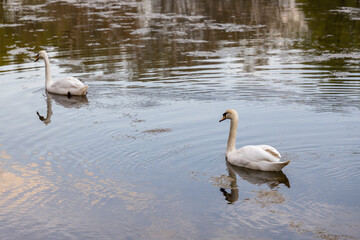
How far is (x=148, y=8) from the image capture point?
136ft

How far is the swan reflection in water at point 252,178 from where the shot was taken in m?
10.3

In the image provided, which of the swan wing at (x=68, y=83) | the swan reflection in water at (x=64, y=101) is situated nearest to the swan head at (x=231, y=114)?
the swan reflection in water at (x=64, y=101)

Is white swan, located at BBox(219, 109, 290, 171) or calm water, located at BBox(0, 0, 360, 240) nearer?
calm water, located at BBox(0, 0, 360, 240)

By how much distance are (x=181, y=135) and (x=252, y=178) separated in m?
2.93

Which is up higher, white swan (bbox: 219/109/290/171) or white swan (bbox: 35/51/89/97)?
white swan (bbox: 35/51/89/97)

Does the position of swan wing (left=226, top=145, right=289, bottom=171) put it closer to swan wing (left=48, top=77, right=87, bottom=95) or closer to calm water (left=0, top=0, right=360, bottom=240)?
calm water (left=0, top=0, right=360, bottom=240)

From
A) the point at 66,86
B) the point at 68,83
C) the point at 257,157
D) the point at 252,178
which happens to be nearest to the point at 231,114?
the point at 257,157

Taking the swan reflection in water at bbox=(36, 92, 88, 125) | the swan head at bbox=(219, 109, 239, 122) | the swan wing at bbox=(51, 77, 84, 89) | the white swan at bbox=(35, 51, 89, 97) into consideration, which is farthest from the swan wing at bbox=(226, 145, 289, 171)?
the swan wing at bbox=(51, 77, 84, 89)

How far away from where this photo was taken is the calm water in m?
9.26

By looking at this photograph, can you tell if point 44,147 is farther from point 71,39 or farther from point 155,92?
point 71,39

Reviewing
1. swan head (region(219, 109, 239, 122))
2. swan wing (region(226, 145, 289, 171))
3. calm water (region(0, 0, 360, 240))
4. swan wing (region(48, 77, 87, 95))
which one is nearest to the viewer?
calm water (region(0, 0, 360, 240))

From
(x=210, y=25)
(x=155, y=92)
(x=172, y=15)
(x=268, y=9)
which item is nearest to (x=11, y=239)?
(x=155, y=92)

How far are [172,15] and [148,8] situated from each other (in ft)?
16.1

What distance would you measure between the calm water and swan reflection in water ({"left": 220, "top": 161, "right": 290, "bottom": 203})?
0.06 m
